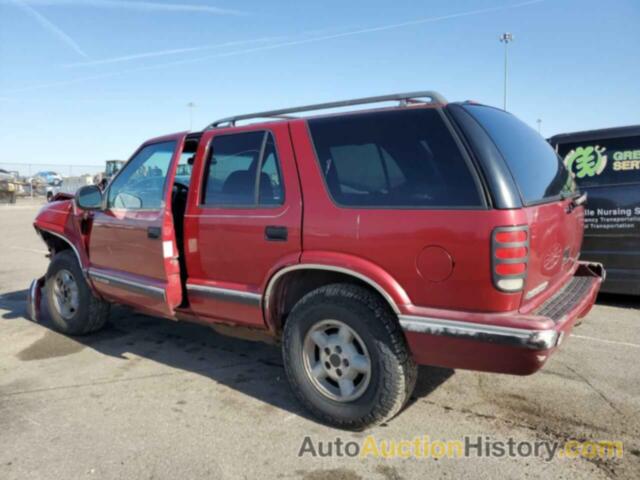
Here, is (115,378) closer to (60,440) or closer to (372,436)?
A: (60,440)

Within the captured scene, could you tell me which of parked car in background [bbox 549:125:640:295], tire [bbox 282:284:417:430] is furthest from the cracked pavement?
parked car in background [bbox 549:125:640:295]

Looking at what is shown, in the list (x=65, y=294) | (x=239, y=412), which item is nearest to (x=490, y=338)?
(x=239, y=412)

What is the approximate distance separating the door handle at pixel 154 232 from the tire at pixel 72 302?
139cm

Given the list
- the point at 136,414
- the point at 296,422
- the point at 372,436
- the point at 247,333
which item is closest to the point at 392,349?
the point at 372,436

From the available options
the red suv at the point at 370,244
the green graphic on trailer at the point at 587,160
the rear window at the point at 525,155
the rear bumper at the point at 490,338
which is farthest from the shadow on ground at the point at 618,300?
the rear bumper at the point at 490,338

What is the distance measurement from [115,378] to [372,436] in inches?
86.6

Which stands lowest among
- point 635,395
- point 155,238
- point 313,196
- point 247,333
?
point 635,395

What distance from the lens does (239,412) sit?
3.43 metres

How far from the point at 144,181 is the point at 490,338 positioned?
3168 mm

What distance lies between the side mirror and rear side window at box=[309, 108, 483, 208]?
2373mm

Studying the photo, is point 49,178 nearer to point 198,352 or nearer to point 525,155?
point 198,352

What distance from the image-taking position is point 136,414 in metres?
3.41

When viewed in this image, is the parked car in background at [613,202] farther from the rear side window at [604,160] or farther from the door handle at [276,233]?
the door handle at [276,233]

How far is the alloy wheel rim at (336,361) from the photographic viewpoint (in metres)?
3.09
